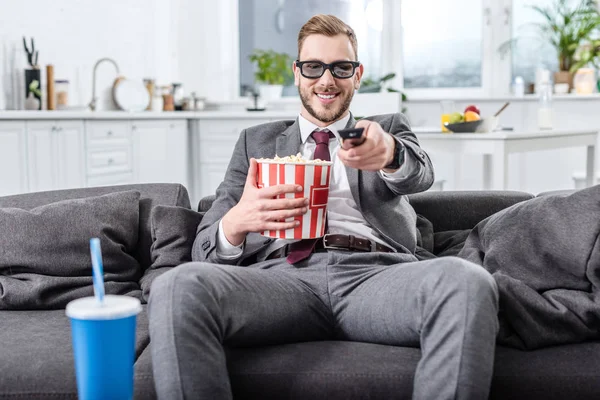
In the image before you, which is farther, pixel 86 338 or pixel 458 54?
pixel 458 54

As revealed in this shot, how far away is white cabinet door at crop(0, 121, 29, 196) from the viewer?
4.09 metres

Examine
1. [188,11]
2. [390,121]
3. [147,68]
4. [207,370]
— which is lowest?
[207,370]

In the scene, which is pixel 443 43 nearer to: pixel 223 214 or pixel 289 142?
pixel 289 142

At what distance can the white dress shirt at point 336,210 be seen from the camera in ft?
6.24

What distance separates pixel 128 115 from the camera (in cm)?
510

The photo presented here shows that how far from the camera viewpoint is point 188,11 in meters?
6.50

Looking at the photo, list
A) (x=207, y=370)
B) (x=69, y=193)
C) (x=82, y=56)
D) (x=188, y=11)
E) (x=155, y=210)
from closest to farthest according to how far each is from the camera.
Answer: (x=207, y=370) → (x=155, y=210) → (x=69, y=193) → (x=82, y=56) → (x=188, y=11)

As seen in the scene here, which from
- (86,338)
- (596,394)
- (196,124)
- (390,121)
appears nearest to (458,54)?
(196,124)

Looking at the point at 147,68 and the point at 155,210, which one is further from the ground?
the point at 147,68

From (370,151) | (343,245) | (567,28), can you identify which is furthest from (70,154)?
(567,28)

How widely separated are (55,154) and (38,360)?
9.67 feet

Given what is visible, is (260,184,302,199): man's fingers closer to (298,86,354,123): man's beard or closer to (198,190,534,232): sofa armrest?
Result: (298,86,354,123): man's beard

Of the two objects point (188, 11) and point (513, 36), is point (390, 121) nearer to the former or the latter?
point (513, 36)

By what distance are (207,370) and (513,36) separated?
5.10 meters
